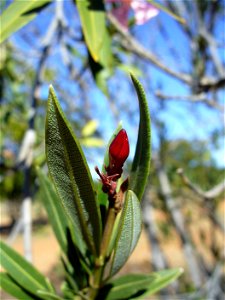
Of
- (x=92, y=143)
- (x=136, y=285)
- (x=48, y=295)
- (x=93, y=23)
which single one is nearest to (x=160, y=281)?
(x=136, y=285)

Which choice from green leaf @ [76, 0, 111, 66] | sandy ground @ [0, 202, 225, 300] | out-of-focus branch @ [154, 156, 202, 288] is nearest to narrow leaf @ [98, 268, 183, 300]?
green leaf @ [76, 0, 111, 66]

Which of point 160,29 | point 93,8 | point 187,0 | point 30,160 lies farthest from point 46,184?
point 160,29

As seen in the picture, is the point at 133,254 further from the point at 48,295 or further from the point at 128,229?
the point at 128,229

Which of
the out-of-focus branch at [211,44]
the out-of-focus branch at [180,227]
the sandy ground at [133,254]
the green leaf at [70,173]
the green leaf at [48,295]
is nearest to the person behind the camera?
the green leaf at [70,173]

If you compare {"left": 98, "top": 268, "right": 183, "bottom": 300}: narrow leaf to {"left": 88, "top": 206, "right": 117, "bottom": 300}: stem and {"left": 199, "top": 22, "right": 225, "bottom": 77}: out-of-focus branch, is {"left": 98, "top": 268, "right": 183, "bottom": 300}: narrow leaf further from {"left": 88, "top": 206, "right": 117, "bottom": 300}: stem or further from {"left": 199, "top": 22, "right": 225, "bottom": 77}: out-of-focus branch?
{"left": 199, "top": 22, "right": 225, "bottom": 77}: out-of-focus branch

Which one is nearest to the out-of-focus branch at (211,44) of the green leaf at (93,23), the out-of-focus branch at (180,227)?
the green leaf at (93,23)

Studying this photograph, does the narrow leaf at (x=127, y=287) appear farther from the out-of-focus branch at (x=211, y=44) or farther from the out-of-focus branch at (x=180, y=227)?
the out-of-focus branch at (x=180, y=227)

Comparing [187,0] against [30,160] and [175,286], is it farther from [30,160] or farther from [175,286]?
[175,286]
